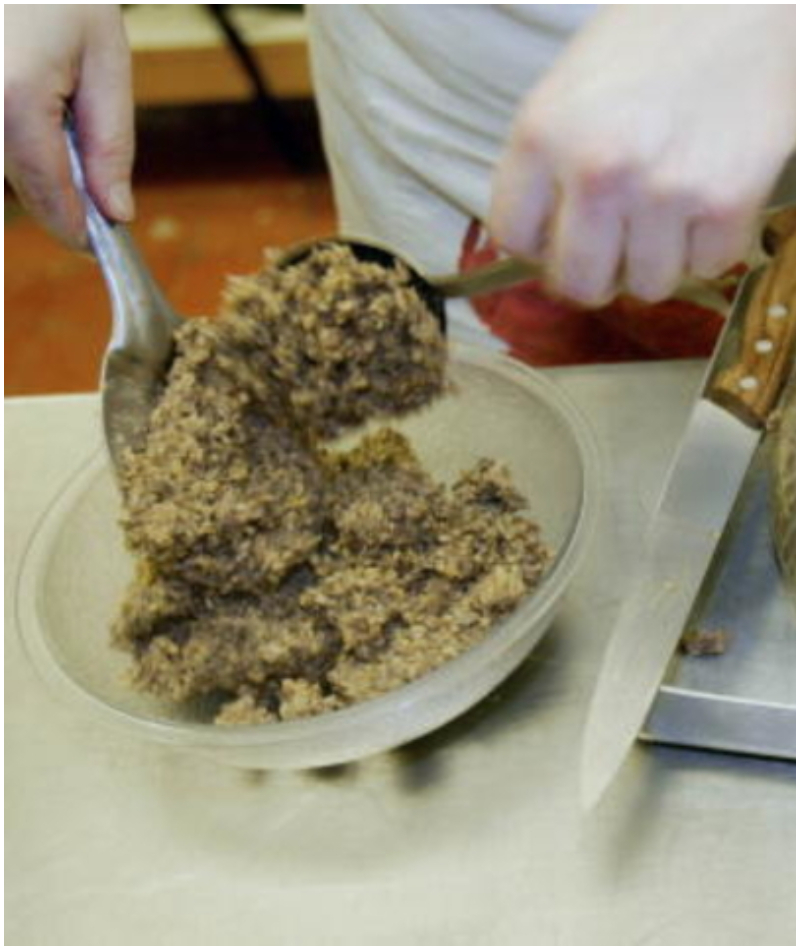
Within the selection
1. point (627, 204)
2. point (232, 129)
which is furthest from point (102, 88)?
point (232, 129)

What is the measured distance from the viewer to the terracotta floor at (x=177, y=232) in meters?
1.90

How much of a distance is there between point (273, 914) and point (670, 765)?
0.21 meters

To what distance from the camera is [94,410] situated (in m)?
0.89

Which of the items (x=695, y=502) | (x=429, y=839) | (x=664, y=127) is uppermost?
(x=664, y=127)

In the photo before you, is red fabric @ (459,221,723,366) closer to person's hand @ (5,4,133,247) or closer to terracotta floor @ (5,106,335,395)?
person's hand @ (5,4,133,247)

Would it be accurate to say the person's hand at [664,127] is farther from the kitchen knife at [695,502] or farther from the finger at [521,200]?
the kitchen knife at [695,502]

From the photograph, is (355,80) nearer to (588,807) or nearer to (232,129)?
(588,807)

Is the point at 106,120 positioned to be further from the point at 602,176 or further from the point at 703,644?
the point at 703,644

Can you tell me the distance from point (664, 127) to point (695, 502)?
0.75 ft

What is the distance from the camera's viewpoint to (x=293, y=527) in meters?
0.64

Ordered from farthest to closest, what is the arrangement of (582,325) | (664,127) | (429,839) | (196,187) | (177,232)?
(196,187), (177,232), (582,325), (429,839), (664,127)

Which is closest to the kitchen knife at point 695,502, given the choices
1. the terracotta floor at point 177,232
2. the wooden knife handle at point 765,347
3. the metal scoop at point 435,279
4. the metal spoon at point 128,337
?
the wooden knife handle at point 765,347

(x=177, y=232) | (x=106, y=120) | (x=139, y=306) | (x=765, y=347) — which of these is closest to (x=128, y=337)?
(x=139, y=306)

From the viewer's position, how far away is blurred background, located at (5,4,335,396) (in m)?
1.93
